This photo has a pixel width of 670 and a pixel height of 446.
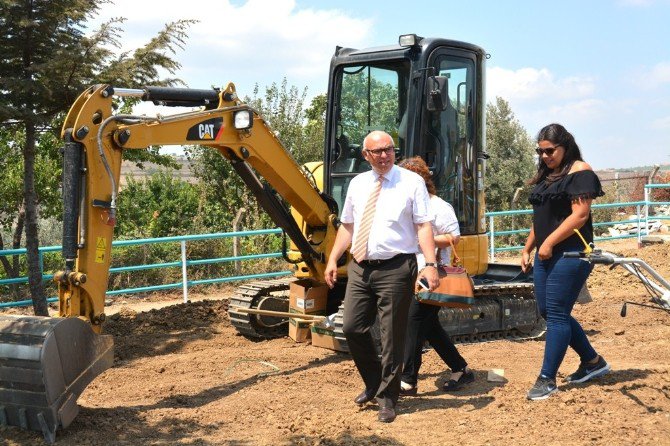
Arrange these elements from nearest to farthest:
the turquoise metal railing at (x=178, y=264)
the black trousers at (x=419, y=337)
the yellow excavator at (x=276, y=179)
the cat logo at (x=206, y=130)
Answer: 1. the yellow excavator at (x=276, y=179)
2. the black trousers at (x=419, y=337)
3. the cat logo at (x=206, y=130)
4. the turquoise metal railing at (x=178, y=264)

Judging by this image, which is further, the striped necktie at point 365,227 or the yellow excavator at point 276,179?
the striped necktie at point 365,227

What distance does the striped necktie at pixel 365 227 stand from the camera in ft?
19.0

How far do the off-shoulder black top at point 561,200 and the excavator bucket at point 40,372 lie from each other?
3422mm

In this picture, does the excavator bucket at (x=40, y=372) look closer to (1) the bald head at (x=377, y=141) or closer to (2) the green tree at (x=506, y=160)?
(1) the bald head at (x=377, y=141)

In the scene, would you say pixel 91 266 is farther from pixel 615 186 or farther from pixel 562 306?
pixel 615 186

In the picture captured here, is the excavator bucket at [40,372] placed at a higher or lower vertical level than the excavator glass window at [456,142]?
lower

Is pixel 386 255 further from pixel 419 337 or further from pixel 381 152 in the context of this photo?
pixel 419 337

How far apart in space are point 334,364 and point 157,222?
32.8 feet

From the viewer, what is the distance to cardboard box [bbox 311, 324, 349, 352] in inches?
317

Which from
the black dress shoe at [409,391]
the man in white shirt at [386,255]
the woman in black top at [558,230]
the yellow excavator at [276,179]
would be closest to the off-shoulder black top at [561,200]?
the woman in black top at [558,230]

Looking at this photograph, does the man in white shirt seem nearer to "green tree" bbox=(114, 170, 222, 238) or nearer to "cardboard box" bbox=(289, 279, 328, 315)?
"cardboard box" bbox=(289, 279, 328, 315)

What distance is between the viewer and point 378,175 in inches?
232

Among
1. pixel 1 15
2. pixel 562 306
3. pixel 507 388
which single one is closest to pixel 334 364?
pixel 507 388

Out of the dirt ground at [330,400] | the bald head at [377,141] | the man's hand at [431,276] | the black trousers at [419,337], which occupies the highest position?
the bald head at [377,141]
